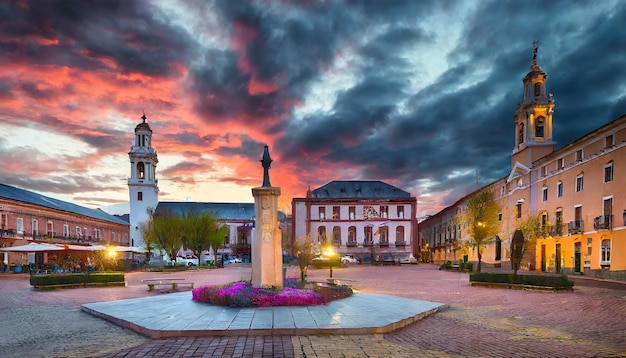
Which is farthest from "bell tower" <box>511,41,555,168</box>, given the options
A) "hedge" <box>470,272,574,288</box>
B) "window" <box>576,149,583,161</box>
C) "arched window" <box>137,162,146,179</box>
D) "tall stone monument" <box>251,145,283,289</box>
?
"arched window" <box>137,162,146,179</box>

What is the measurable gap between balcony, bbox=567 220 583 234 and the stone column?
27729mm

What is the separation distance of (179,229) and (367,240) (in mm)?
32435

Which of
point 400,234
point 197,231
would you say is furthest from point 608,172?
point 400,234

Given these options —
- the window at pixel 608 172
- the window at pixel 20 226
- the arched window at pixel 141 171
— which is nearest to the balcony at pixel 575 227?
the window at pixel 608 172

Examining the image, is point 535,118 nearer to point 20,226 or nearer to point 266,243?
point 266,243

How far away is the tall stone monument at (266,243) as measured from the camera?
45.3 ft

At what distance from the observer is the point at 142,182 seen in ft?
238

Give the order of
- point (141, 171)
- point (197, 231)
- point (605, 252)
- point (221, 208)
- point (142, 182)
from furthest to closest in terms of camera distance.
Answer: point (221, 208)
point (141, 171)
point (142, 182)
point (197, 231)
point (605, 252)

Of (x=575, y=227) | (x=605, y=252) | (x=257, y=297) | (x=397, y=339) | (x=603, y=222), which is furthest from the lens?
(x=575, y=227)

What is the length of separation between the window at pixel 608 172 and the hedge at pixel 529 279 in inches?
501

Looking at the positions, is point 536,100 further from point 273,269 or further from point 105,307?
point 105,307

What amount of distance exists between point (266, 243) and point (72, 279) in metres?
13.4

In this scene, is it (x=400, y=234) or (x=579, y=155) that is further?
(x=400, y=234)

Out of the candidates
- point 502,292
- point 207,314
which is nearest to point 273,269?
point 207,314
